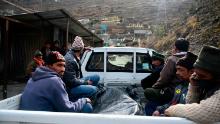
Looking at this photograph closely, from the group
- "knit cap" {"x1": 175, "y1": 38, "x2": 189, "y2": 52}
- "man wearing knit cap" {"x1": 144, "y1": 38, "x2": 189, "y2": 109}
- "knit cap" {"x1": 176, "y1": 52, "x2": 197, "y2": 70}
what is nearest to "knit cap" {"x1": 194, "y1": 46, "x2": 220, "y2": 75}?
"knit cap" {"x1": 176, "y1": 52, "x2": 197, "y2": 70}

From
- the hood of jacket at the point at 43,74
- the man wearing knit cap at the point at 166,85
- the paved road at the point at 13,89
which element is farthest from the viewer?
the paved road at the point at 13,89

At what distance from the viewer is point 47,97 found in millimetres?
3303

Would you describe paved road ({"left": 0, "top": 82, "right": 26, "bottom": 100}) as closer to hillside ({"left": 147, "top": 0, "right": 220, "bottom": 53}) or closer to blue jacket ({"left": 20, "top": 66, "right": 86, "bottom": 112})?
hillside ({"left": 147, "top": 0, "right": 220, "bottom": 53})

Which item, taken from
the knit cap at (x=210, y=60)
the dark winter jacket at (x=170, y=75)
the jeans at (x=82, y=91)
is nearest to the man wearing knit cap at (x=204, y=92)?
the knit cap at (x=210, y=60)

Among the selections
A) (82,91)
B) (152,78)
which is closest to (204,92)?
(82,91)

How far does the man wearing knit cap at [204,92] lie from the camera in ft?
7.45

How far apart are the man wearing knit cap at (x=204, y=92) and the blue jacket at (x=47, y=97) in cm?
109

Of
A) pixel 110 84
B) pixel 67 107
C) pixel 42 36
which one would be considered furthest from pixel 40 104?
pixel 42 36

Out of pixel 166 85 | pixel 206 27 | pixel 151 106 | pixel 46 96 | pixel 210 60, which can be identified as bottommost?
pixel 151 106

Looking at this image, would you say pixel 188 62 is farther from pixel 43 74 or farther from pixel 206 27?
pixel 206 27

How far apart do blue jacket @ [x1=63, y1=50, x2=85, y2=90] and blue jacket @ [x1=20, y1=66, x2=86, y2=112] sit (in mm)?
1611

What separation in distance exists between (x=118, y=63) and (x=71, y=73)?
2.43 m

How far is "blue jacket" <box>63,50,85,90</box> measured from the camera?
504 centimetres

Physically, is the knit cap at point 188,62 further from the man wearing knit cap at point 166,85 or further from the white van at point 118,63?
the white van at point 118,63
